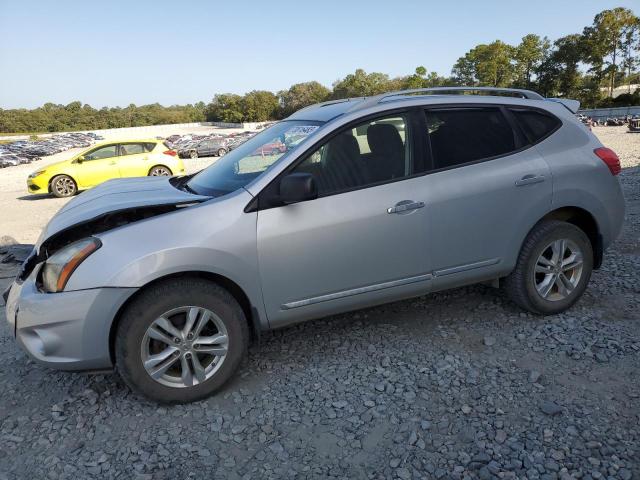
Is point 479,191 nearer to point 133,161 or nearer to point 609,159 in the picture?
point 609,159

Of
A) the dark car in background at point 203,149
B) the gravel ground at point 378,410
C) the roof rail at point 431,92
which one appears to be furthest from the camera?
the dark car in background at point 203,149

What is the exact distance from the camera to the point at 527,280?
3729 mm

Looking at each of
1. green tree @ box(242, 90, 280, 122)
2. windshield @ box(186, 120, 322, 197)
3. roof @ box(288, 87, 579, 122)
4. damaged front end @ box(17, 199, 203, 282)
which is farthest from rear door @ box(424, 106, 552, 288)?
green tree @ box(242, 90, 280, 122)

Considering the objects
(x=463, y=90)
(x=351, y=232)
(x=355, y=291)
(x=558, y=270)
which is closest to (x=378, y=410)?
(x=355, y=291)

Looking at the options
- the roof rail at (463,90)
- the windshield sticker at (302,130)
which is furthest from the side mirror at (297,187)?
the roof rail at (463,90)

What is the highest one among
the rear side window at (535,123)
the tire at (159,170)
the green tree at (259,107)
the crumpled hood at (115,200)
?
the green tree at (259,107)

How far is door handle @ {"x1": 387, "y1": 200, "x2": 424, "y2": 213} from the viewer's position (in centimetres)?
318

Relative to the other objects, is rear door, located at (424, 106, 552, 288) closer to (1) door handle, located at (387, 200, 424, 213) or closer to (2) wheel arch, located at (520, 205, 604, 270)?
(1) door handle, located at (387, 200, 424, 213)

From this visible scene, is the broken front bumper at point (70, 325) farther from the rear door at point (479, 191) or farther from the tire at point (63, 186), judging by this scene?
the tire at point (63, 186)

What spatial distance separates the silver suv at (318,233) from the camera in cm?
276

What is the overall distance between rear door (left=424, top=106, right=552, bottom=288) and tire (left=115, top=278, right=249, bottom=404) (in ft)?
4.87

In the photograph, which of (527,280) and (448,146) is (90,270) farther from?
(527,280)

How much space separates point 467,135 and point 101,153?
46.0 feet

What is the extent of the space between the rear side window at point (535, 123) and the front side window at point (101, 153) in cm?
1379
